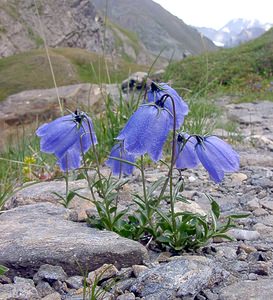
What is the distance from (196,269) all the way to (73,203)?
990mm

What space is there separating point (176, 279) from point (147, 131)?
0.48 metres

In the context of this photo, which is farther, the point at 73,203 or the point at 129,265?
the point at 73,203

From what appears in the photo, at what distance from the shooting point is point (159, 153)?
6.07 ft

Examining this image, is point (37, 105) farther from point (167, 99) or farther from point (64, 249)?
point (64, 249)

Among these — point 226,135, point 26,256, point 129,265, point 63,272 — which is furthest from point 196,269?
point 226,135

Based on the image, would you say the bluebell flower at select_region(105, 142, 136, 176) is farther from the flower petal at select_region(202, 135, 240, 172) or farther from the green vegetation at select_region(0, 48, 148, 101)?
the green vegetation at select_region(0, 48, 148, 101)

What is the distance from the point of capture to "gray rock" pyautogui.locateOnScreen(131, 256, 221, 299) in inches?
66.1

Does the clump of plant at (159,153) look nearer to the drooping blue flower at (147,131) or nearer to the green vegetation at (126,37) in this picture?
the drooping blue flower at (147,131)

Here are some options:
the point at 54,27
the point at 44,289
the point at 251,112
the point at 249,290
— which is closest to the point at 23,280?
the point at 44,289

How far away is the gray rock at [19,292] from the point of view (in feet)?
5.27

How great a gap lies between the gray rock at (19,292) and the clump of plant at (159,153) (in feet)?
1.70

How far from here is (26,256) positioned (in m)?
1.83

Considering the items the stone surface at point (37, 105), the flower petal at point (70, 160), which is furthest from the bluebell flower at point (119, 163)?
the stone surface at point (37, 105)

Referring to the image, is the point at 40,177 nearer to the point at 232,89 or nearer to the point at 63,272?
the point at 63,272
